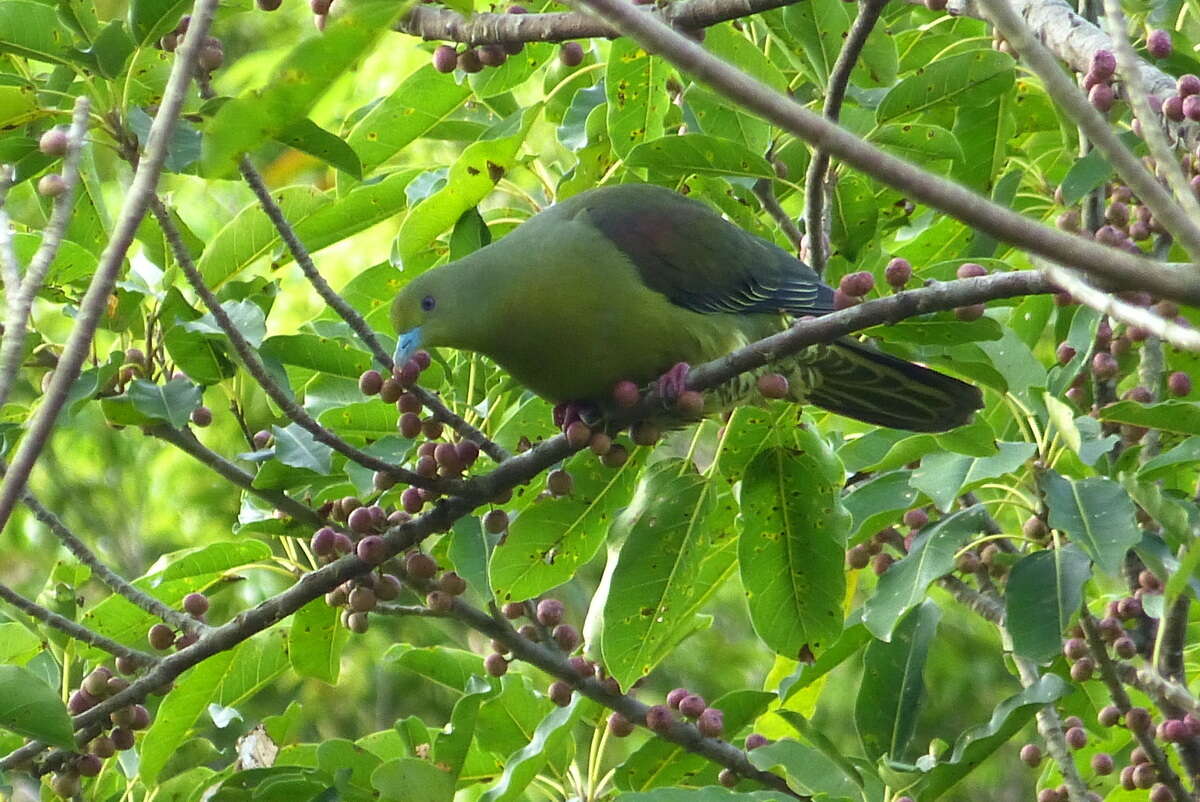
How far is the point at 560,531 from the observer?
3.01m

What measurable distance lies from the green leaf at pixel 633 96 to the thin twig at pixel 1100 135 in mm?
1926

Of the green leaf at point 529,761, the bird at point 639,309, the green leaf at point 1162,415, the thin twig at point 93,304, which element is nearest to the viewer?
the thin twig at point 93,304

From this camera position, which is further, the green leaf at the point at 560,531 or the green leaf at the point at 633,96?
the green leaf at the point at 633,96

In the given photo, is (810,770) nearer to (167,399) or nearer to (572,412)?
(572,412)

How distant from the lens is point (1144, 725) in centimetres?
296

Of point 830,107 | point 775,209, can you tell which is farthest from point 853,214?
point 830,107

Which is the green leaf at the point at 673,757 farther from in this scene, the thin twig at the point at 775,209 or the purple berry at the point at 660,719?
the thin twig at the point at 775,209

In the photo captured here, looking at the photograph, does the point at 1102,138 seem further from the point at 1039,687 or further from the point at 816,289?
the point at 816,289

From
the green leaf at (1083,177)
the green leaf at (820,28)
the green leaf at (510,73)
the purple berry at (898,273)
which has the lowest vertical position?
the green leaf at (1083,177)

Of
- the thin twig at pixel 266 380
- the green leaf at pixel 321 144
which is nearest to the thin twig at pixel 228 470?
the thin twig at pixel 266 380

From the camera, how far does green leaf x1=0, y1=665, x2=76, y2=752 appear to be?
91.2 inches

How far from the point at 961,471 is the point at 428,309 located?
1.13 metres

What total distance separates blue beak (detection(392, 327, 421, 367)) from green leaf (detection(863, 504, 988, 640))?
40.8 inches

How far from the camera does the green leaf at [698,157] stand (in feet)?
9.29
